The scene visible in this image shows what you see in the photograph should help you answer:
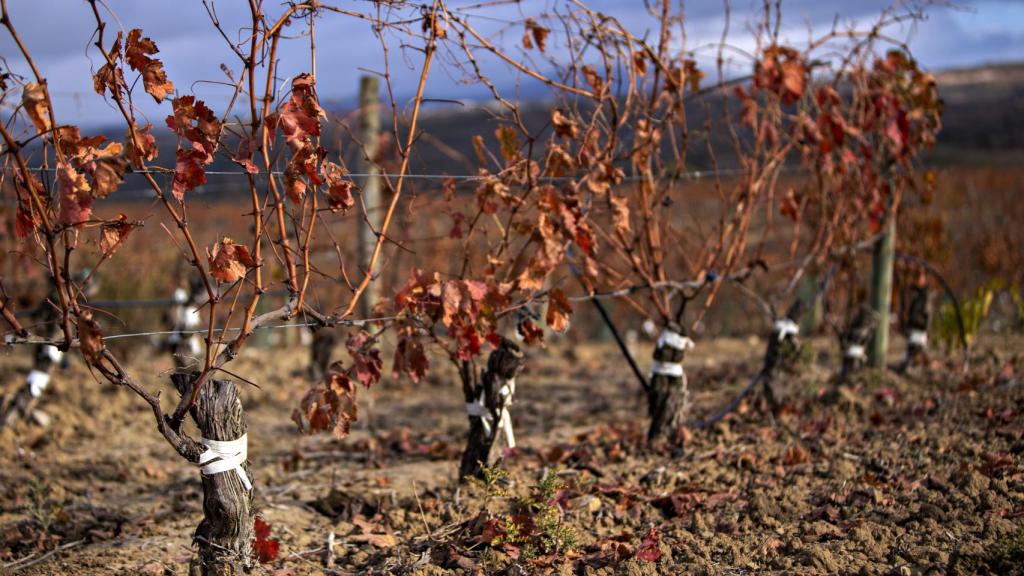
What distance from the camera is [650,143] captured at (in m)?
3.52

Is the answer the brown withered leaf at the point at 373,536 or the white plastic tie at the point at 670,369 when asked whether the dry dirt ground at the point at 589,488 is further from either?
the white plastic tie at the point at 670,369

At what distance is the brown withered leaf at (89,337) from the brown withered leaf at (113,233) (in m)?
0.25

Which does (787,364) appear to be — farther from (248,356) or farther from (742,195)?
(248,356)

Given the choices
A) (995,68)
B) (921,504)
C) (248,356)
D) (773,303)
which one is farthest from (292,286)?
(995,68)

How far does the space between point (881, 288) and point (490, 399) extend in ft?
9.45

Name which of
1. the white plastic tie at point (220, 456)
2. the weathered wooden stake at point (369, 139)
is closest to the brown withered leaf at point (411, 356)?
the white plastic tie at point (220, 456)

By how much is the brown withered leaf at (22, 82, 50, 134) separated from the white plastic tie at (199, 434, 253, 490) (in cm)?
92

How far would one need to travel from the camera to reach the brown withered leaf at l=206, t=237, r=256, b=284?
2.31 metres

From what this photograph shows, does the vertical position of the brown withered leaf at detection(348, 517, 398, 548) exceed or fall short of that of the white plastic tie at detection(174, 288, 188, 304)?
it falls short

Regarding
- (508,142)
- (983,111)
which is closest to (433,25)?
(508,142)

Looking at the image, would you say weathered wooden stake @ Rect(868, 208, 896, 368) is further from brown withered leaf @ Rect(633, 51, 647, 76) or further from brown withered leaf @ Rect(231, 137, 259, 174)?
brown withered leaf @ Rect(231, 137, 259, 174)

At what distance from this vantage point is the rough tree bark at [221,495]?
2.40m

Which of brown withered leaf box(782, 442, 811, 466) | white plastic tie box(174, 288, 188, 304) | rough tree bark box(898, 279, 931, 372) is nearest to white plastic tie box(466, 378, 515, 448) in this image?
brown withered leaf box(782, 442, 811, 466)

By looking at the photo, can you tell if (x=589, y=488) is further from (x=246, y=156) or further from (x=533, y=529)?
(x=246, y=156)
